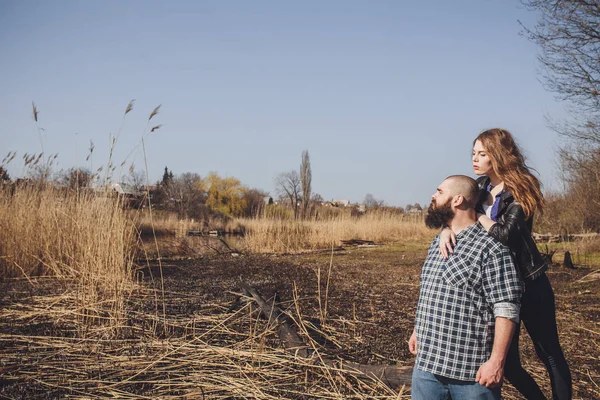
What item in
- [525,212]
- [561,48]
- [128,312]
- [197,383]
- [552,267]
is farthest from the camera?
[561,48]

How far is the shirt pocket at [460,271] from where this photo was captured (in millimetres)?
1500

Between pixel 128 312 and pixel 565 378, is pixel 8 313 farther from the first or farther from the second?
pixel 565 378

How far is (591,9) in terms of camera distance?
8.10 meters

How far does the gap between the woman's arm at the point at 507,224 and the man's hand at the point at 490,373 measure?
0.50 m

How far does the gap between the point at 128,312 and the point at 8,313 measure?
992 mm

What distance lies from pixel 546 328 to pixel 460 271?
2.55 ft

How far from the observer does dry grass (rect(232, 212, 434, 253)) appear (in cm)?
1204

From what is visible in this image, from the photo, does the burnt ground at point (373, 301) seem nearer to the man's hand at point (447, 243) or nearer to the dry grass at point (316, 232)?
the man's hand at point (447, 243)

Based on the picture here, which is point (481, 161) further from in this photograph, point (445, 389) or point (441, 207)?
point (445, 389)

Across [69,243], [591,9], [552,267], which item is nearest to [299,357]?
[69,243]

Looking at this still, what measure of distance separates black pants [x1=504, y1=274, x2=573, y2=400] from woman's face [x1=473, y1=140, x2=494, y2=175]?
0.51 meters

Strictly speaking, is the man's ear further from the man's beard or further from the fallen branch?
the fallen branch

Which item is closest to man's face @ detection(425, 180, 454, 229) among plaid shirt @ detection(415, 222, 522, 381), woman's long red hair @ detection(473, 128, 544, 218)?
plaid shirt @ detection(415, 222, 522, 381)

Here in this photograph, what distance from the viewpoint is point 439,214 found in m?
1.69
